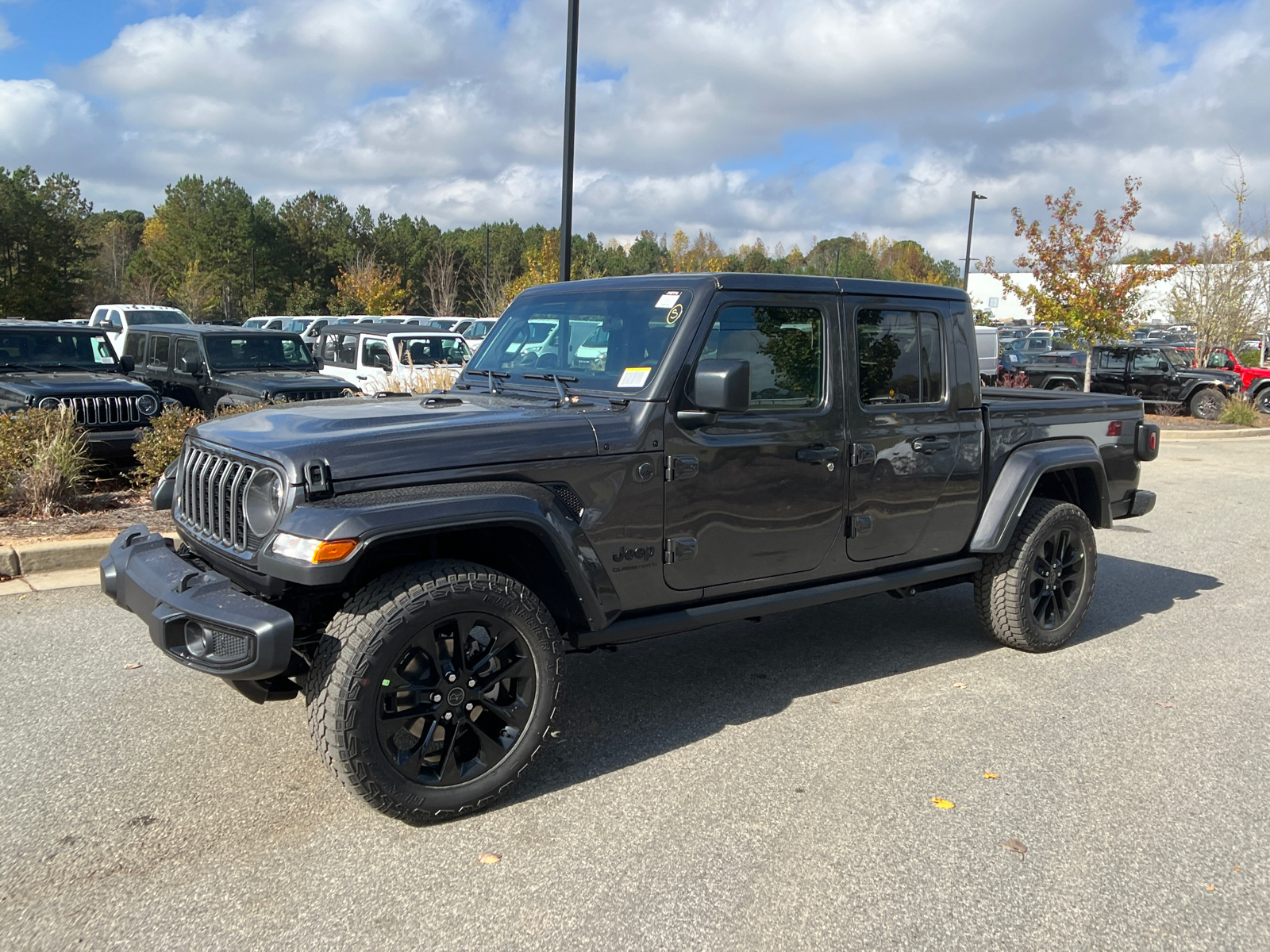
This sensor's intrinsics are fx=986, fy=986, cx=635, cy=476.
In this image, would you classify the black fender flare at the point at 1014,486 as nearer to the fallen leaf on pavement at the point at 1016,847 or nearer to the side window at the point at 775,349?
the side window at the point at 775,349

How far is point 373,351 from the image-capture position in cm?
1544

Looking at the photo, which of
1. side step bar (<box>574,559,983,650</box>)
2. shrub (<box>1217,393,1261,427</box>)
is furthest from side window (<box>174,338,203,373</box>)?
shrub (<box>1217,393,1261,427</box>)

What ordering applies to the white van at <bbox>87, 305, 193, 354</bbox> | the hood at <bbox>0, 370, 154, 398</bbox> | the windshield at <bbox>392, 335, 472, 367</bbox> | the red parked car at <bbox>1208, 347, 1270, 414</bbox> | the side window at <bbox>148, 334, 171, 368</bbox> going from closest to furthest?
1. the hood at <bbox>0, 370, 154, 398</bbox>
2. the side window at <bbox>148, 334, 171, 368</bbox>
3. the windshield at <bbox>392, 335, 472, 367</bbox>
4. the red parked car at <bbox>1208, 347, 1270, 414</bbox>
5. the white van at <bbox>87, 305, 193, 354</bbox>

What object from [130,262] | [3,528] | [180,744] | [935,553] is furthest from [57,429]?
[130,262]

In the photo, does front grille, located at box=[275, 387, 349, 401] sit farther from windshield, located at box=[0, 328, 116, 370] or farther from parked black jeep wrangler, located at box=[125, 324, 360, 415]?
windshield, located at box=[0, 328, 116, 370]

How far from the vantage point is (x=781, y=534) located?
167 inches

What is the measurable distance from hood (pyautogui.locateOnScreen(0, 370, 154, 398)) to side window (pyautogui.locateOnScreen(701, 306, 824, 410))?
7367 mm

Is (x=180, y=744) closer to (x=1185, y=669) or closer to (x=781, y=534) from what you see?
(x=781, y=534)

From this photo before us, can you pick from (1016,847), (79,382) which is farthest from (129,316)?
(1016,847)

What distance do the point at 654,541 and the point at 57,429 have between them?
6.16m

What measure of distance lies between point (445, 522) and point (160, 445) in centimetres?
581

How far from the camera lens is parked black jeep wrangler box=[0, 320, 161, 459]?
903 centimetres

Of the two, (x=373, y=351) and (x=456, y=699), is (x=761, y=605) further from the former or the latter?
(x=373, y=351)

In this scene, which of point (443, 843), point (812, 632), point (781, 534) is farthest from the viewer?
point (812, 632)
